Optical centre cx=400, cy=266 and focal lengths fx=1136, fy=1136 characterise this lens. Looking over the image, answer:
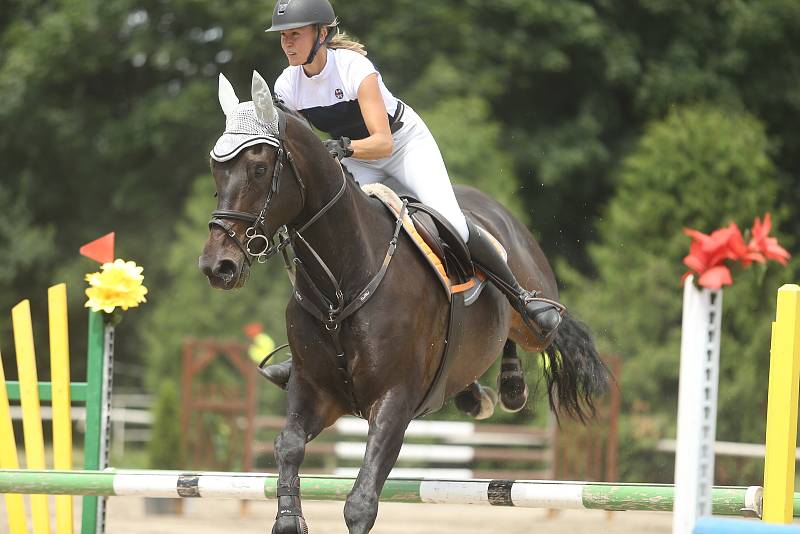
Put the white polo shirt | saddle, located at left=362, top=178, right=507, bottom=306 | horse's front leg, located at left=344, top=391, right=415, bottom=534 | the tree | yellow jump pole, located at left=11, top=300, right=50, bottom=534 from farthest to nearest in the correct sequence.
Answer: the tree → yellow jump pole, located at left=11, top=300, right=50, bottom=534 → saddle, located at left=362, top=178, right=507, bottom=306 → the white polo shirt → horse's front leg, located at left=344, top=391, right=415, bottom=534

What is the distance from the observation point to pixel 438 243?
464 cm

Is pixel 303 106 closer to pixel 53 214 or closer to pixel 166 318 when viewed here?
pixel 166 318

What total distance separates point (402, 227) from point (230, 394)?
8868 mm

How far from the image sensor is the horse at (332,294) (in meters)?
3.80

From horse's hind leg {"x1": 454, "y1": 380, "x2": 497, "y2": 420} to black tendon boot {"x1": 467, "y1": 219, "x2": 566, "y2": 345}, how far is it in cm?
62

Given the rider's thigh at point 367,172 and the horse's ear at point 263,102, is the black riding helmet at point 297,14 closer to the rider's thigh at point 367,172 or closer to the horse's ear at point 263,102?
the horse's ear at point 263,102

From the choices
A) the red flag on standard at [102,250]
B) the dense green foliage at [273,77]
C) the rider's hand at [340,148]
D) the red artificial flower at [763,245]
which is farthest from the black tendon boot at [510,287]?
the dense green foliage at [273,77]

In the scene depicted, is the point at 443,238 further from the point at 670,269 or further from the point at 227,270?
the point at 670,269

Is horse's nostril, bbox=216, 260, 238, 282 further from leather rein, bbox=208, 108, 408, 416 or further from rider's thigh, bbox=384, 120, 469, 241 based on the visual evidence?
rider's thigh, bbox=384, 120, 469, 241

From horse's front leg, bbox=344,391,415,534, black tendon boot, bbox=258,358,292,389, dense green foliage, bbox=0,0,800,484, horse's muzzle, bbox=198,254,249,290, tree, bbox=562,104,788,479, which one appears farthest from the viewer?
dense green foliage, bbox=0,0,800,484

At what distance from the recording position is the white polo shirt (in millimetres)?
4418

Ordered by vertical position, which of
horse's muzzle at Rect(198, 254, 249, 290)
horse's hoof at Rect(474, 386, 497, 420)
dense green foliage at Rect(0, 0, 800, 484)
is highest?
dense green foliage at Rect(0, 0, 800, 484)

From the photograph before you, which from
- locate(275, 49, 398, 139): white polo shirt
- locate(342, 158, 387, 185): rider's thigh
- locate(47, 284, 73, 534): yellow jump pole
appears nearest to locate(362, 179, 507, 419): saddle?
locate(342, 158, 387, 185): rider's thigh

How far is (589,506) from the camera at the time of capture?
407cm
